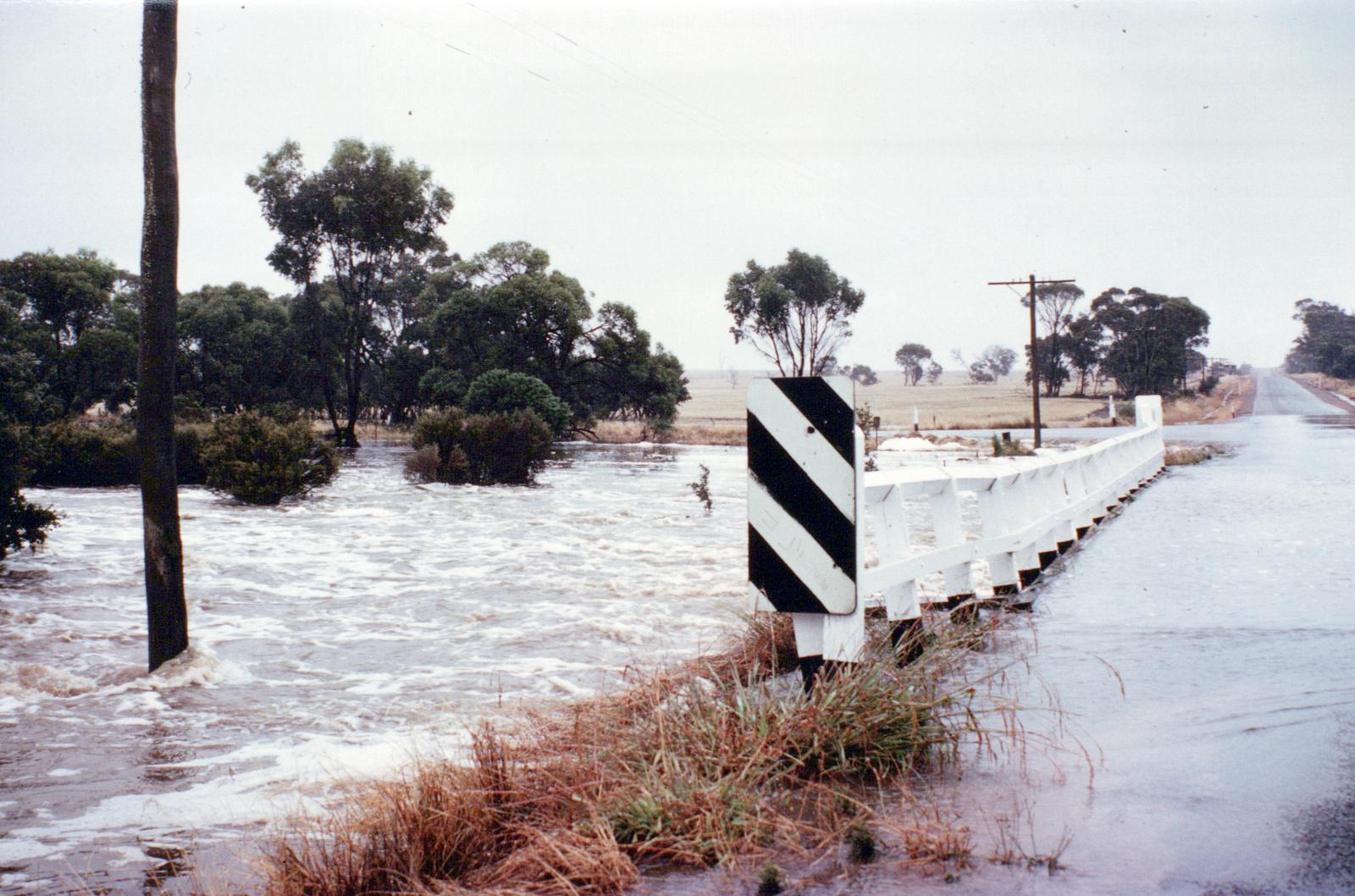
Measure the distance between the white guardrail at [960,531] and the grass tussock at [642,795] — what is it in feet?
1.03

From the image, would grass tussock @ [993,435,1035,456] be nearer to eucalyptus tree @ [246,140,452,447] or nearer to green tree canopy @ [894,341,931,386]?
eucalyptus tree @ [246,140,452,447]

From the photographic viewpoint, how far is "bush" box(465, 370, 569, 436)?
128ft

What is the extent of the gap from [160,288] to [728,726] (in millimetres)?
6538

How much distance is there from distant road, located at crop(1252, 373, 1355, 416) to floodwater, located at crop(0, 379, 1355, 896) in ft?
199

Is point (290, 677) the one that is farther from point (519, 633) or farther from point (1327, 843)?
point (1327, 843)

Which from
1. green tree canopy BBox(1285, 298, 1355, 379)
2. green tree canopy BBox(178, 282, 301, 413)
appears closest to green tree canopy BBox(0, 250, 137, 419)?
green tree canopy BBox(178, 282, 301, 413)

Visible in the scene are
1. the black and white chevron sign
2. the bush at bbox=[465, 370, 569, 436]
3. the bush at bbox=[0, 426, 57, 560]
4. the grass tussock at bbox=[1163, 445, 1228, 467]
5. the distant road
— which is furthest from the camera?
the distant road

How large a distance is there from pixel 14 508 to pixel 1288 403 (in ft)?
296

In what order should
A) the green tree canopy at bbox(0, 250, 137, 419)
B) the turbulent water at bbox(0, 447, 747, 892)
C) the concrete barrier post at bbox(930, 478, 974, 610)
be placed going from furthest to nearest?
the green tree canopy at bbox(0, 250, 137, 419)
the concrete barrier post at bbox(930, 478, 974, 610)
the turbulent water at bbox(0, 447, 747, 892)

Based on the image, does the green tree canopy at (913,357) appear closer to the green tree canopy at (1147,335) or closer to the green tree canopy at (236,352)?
the green tree canopy at (1147,335)

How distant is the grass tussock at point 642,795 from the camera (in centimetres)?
336

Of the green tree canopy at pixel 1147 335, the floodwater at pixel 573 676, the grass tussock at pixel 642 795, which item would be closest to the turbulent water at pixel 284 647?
the floodwater at pixel 573 676

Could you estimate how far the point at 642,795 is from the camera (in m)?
3.64

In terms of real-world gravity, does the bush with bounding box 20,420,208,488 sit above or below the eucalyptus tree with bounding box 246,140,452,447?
below
